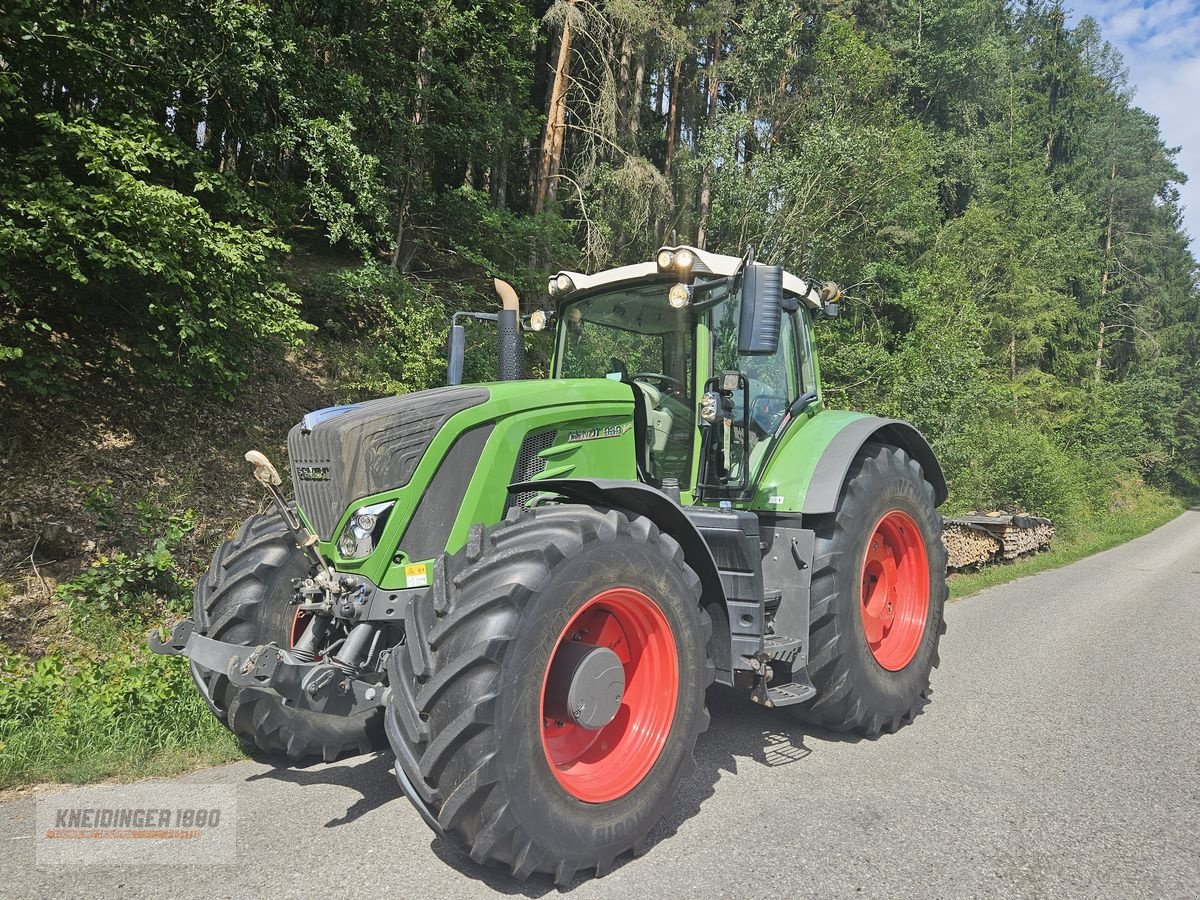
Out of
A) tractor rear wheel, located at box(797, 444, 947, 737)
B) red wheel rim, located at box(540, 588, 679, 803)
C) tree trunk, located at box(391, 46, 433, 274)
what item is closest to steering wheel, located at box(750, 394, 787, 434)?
tractor rear wheel, located at box(797, 444, 947, 737)

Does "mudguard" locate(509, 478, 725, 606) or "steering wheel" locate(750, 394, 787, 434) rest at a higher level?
"steering wheel" locate(750, 394, 787, 434)

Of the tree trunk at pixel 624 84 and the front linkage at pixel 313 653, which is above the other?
the tree trunk at pixel 624 84

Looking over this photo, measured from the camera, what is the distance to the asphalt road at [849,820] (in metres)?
2.58

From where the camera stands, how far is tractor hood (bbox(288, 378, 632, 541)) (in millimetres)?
3008

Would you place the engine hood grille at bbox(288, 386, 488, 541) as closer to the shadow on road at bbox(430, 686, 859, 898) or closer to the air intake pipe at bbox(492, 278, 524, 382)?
the air intake pipe at bbox(492, 278, 524, 382)

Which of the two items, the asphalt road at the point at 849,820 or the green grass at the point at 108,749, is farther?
the green grass at the point at 108,749

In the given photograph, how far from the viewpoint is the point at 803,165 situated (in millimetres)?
15211

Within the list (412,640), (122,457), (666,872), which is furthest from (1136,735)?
(122,457)

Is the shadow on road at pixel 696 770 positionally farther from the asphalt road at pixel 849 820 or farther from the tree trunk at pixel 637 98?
the tree trunk at pixel 637 98

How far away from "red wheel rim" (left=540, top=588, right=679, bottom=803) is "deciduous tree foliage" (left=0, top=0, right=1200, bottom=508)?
15.4ft

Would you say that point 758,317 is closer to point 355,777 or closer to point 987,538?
point 355,777

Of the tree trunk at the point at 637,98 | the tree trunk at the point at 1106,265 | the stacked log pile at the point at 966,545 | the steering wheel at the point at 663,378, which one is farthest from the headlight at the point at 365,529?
the tree trunk at the point at 1106,265

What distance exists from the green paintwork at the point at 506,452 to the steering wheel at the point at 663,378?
40 centimetres

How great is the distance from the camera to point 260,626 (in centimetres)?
330
